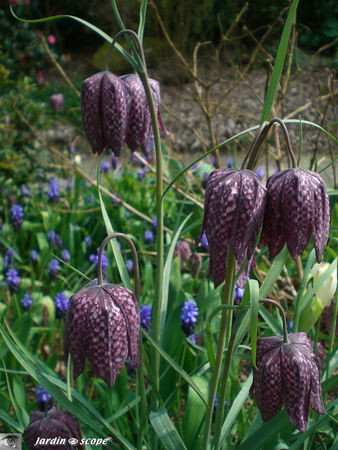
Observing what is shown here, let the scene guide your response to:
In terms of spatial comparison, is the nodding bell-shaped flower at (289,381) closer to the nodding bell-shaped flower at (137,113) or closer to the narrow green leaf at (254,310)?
the narrow green leaf at (254,310)

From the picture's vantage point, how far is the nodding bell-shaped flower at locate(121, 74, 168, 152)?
107 cm

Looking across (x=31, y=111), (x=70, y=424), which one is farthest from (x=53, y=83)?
(x=70, y=424)

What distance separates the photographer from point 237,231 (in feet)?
2.63

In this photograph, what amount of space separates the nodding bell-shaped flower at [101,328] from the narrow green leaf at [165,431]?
0.20 m

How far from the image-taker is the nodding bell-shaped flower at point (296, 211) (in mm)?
802

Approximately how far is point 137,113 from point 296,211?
1.40ft

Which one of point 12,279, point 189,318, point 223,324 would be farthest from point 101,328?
point 12,279

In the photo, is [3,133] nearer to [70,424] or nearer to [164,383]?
[164,383]

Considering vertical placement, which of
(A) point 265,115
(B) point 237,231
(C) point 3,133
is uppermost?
(A) point 265,115

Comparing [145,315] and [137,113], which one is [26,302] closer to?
[145,315]

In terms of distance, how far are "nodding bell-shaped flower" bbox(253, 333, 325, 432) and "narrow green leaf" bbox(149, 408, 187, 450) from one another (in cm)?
22

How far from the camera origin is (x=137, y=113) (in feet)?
3.54

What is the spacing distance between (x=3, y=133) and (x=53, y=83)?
356cm

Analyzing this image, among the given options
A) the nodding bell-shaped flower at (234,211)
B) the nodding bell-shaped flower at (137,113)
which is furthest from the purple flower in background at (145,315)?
the nodding bell-shaped flower at (234,211)
